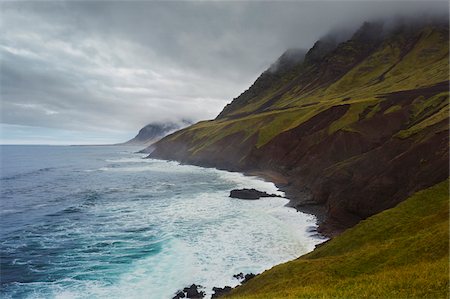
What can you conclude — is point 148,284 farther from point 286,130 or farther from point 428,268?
point 286,130

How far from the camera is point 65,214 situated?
64875 mm

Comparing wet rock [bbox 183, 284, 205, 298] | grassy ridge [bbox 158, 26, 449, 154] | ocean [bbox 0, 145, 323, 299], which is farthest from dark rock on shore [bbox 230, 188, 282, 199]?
wet rock [bbox 183, 284, 205, 298]

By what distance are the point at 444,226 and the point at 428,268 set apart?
7208 millimetres

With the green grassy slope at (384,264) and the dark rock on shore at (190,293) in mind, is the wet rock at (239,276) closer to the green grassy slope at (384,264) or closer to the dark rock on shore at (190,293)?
the dark rock on shore at (190,293)

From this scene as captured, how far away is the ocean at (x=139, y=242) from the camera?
3534cm

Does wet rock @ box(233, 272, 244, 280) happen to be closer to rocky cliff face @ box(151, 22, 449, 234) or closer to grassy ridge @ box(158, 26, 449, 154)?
rocky cliff face @ box(151, 22, 449, 234)

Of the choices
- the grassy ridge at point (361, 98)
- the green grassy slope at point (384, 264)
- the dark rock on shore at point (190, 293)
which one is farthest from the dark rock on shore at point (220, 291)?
the grassy ridge at point (361, 98)

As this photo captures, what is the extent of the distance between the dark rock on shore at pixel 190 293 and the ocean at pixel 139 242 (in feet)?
3.15

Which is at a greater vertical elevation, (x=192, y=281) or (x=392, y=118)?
(x=392, y=118)

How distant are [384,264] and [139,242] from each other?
33.6 meters

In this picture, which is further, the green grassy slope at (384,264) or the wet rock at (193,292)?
the wet rock at (193,292)

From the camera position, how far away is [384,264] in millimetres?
22766

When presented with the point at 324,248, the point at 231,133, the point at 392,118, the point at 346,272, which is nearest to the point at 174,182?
the point at 231,133

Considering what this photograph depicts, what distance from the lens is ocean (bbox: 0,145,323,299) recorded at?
35.3 meters
